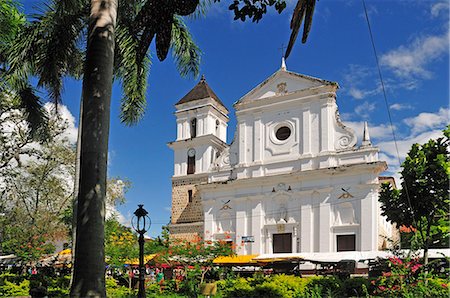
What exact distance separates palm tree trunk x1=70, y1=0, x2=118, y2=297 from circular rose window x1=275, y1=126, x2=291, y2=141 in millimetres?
22150

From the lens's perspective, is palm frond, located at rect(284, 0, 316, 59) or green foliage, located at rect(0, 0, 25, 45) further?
green foliage, located at rect(0, 0, 25, 45)

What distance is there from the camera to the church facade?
2469 cm

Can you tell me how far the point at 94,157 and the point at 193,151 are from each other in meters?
25.8

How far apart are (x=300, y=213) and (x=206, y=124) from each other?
8578 mm

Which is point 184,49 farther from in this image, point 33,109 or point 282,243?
point 282,243

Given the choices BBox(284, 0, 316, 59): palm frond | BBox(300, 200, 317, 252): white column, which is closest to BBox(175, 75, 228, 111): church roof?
BBox(300, 200, 317, 252): white column

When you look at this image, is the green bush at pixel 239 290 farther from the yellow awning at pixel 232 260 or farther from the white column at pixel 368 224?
the white column at pixel 368 224

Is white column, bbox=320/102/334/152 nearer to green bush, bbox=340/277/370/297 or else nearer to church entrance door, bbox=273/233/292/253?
church entrance door, bbox=273/233/292/253

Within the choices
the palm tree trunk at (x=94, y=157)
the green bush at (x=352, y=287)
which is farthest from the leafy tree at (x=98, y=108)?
the green bush at (x=352, y=287)

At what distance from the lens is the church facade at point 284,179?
24688 mm

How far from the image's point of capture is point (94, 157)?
17.7 feet

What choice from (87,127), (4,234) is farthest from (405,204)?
(4,234)

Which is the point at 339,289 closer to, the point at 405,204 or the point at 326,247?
the point at 405,204

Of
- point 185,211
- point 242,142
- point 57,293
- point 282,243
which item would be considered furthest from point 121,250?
point 242,142
